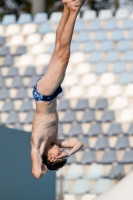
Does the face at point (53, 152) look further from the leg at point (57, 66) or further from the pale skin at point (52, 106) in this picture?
the leg at point (57, 66)

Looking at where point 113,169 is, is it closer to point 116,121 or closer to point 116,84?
point 116,121

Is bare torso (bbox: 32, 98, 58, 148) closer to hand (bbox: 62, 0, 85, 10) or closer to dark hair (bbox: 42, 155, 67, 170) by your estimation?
dark hair (bbox: 42, 155, 67, 170)

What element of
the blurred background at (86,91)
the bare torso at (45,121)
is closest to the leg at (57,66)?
the bare torso at (45,121)

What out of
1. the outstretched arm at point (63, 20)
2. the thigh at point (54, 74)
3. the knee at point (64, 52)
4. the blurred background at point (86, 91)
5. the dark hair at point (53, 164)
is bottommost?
the blurred background at point (86, 91)

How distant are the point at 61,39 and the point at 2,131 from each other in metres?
1.54

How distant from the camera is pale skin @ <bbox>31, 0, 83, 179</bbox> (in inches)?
135

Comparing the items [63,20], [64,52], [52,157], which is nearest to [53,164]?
[52,157]

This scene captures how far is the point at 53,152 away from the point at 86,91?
265cm

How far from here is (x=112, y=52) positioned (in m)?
6.54

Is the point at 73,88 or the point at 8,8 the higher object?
the point at 73,88

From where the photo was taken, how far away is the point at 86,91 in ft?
20.9

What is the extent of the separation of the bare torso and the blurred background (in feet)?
5.48

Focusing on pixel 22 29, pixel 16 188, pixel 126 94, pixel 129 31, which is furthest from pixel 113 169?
pixel 22 29

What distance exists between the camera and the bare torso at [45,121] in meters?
3.67
